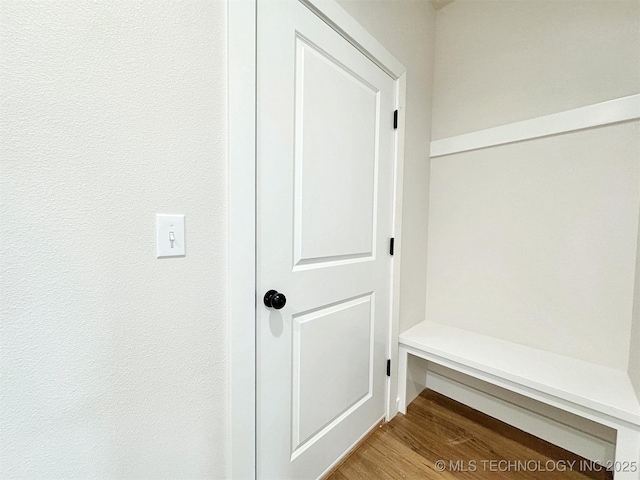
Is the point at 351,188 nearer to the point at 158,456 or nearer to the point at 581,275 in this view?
the point at 158,456

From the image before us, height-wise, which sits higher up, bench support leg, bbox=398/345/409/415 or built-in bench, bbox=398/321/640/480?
built-in bench, bbox=398/321/640/480

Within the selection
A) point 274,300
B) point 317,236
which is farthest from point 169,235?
point 317,236

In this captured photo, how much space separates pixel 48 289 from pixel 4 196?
0.20m

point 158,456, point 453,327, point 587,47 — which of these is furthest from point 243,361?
point 587,47

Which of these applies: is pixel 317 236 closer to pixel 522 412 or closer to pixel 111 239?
pixel 111 239

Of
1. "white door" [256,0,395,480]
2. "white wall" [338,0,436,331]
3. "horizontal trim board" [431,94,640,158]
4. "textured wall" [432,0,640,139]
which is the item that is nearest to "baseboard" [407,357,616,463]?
"white wall" [338,0,436,331]

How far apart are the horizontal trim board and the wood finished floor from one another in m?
1.72

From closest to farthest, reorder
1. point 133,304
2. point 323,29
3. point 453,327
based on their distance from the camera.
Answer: point 133,304
point 323,29
point 453,327

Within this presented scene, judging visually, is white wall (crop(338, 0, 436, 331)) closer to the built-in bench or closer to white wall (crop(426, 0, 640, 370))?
white wall (crop(426, 0, 640, 370))

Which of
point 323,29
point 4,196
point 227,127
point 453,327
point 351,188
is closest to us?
point 4,196

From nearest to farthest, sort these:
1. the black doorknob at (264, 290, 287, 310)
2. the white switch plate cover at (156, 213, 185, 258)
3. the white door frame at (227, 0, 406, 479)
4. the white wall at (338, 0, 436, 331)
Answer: the white switch plate cover at (156, 213, 185, 258), the white door frame at (227, 0, 406, 479), the black doorknob at (264, 290, 287, 310), the white wall at (338, 0, 436, 331)

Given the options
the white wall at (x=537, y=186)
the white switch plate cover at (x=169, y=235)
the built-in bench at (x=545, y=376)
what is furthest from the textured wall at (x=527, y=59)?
the white switch plate cover at (x=169, y=235)

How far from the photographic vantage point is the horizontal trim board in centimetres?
124

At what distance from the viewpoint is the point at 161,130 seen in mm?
693
